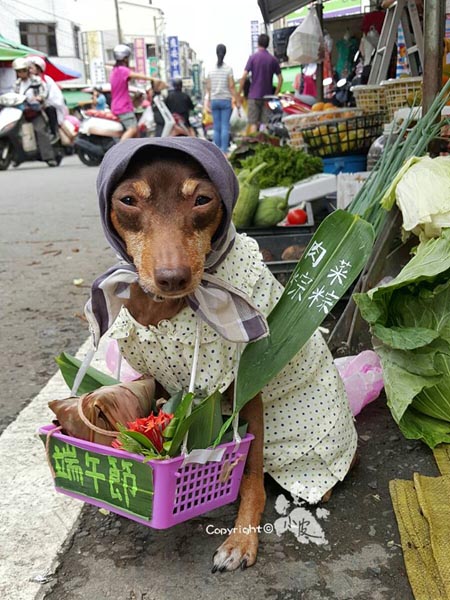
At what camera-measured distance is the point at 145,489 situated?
1.75 metres

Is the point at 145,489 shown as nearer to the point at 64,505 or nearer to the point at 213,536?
the point at 213,536

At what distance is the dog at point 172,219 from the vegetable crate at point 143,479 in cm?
16

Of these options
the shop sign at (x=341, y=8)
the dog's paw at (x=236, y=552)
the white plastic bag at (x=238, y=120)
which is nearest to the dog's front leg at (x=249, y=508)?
the dog's paw at (x=236, y=552)

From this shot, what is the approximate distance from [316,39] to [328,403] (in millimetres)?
6252

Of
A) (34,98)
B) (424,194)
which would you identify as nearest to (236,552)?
(424,194)

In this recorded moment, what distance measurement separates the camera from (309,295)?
2.07 meters

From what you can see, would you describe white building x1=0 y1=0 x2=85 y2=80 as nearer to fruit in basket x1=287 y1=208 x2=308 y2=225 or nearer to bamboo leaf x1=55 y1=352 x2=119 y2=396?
fruit in basket x1=287 y1=208 x2=308 y2=225

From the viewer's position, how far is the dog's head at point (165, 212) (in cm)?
173

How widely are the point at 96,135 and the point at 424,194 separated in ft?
44.7

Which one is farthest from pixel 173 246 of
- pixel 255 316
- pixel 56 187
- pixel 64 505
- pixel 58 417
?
pixel 56 187

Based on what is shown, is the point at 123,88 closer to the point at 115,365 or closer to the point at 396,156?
the point at 396,156

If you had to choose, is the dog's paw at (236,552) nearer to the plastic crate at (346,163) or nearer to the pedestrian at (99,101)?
the plastic crate at (346,163)

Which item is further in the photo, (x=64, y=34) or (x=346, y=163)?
(x=64, y=34)

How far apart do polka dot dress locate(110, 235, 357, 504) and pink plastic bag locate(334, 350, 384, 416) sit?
1.38ft
